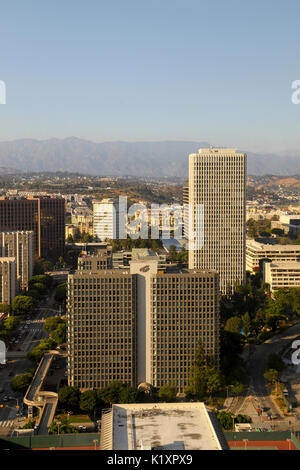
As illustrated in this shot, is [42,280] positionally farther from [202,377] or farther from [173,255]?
[202,377]

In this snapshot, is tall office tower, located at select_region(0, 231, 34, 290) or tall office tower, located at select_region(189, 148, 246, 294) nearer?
tall office tower, located at select_region(189, 148, 246, 294)

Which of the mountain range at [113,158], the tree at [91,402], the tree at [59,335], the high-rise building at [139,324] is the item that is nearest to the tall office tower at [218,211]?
the tree at [59,335]

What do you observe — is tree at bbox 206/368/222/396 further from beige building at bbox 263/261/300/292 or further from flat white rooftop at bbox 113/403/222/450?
beige building at bbox 263/261/300/292

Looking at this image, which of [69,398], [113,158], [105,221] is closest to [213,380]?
[69,398]

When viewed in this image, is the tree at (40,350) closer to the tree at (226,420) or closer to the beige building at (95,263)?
the beige building at (95,263)

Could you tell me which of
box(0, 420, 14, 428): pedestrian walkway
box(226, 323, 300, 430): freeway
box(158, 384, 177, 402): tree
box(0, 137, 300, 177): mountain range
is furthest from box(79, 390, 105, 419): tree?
box(0, 137, 300, 177): mountain range
